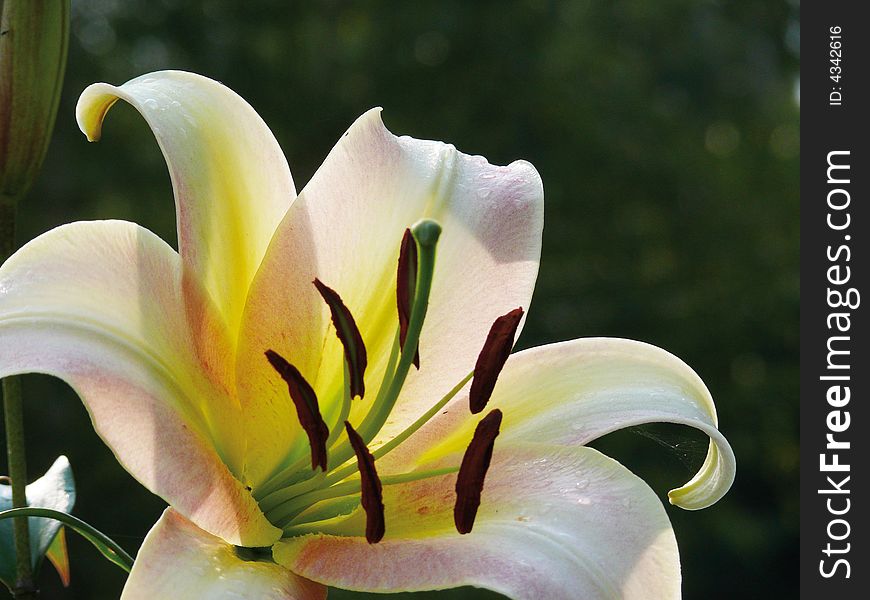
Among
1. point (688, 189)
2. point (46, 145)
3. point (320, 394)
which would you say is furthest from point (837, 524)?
point (688, 189)

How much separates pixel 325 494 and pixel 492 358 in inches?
3.9

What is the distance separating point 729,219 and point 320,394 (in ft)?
15.2

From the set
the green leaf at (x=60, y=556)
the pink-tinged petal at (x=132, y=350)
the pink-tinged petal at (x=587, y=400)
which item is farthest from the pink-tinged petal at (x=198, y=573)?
the green leaf at (x=60, y=556)

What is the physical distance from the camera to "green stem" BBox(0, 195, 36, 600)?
0.49 m

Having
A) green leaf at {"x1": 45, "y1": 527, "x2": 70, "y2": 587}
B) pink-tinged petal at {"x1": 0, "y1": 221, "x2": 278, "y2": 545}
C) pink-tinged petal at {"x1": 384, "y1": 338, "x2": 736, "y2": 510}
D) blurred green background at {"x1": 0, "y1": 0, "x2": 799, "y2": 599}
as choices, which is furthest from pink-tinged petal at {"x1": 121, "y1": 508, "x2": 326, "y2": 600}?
blurred green background at {"x1": 0, "y1": 0, "x2": 799, "y2": 599}

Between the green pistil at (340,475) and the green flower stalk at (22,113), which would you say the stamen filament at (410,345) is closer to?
the green pistil at (340,475)

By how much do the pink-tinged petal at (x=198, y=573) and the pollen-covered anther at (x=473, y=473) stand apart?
7 cm

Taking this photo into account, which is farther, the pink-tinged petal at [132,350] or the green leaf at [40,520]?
the green leaf at [40,520]

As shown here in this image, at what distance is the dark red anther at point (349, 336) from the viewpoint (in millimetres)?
482

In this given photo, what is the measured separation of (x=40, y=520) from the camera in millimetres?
564

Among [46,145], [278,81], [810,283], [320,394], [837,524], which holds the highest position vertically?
[278,81]

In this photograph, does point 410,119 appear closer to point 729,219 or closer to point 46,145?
point 729,219

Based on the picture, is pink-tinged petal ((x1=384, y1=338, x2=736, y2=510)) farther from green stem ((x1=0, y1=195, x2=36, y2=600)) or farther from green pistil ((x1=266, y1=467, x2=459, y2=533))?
green stem ((x1=0, y1=195, x2=36, y2=600))

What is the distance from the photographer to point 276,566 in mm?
463
